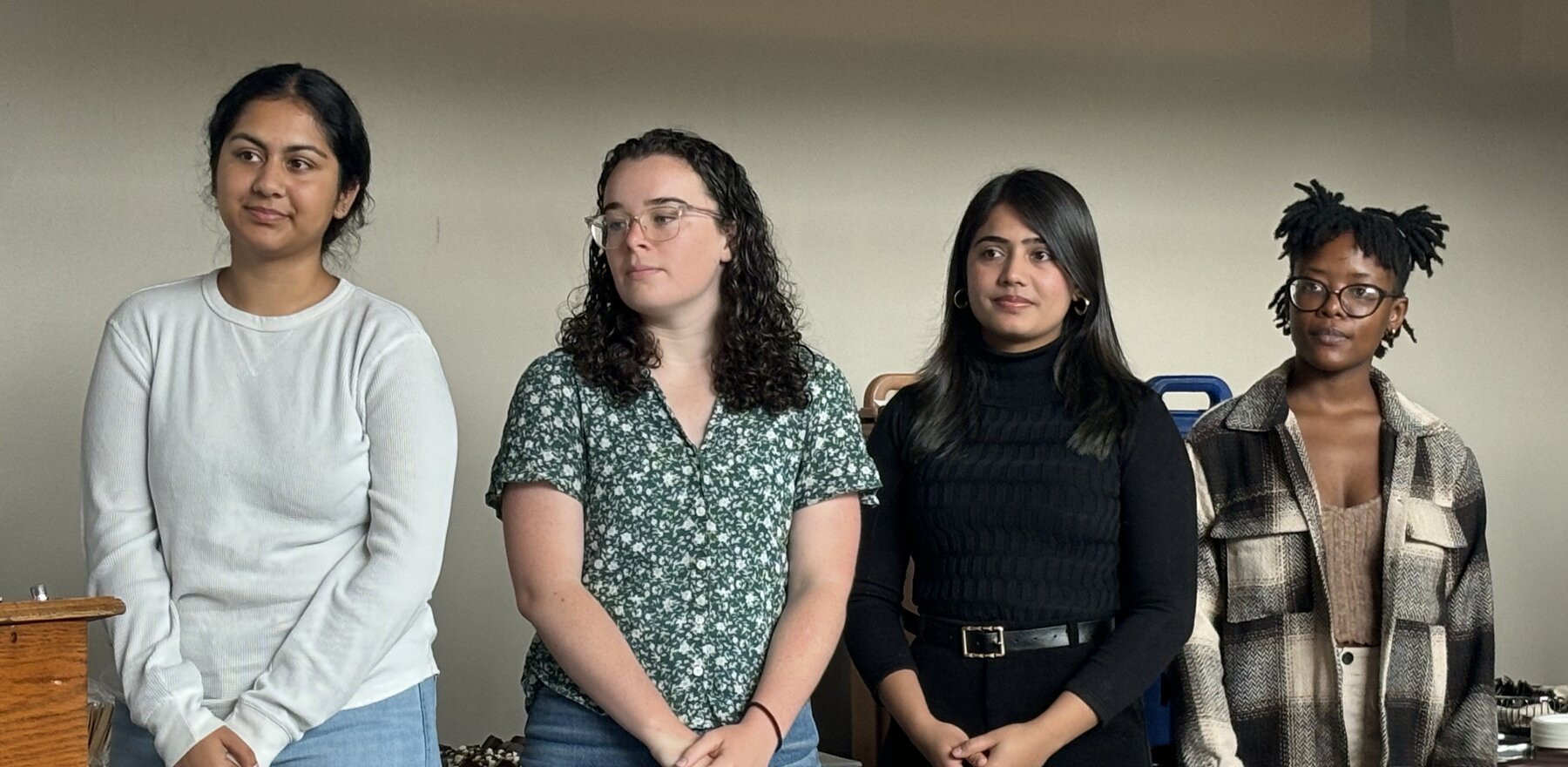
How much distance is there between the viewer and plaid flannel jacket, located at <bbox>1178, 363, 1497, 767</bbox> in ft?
8.25

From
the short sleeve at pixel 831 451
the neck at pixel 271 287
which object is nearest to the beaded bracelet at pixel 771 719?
the short sleeve at pixel 831 451

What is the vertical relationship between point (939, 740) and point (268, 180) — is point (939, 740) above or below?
below

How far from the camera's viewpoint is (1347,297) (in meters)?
2.65

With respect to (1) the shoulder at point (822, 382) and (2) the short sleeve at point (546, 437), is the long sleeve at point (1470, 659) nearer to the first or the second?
(1) the shoulder at point (822, 382)

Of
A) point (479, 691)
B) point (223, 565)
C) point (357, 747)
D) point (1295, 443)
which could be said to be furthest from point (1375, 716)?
point (479, 691)

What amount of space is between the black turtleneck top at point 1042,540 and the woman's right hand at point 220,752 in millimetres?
818

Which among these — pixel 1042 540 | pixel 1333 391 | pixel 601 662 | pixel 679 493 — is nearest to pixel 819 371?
pixel 679 493

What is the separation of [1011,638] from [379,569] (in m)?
0.82

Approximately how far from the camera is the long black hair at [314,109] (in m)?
2.19

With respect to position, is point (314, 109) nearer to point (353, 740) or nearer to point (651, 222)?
point (651, 222)

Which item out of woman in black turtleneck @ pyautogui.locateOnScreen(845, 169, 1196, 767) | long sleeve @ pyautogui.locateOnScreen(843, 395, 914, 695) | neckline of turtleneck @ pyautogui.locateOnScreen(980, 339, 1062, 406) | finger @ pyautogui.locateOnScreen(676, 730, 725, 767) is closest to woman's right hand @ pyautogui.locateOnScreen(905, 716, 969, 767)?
woman in black turtleneck @ pyautogui.locateOnScreen(845, 169, 1196, 767)

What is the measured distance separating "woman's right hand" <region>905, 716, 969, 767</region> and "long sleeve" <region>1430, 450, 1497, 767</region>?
32.0 inches

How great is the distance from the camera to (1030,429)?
2.37 meters

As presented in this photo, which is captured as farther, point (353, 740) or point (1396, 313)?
point (1396, 313)
